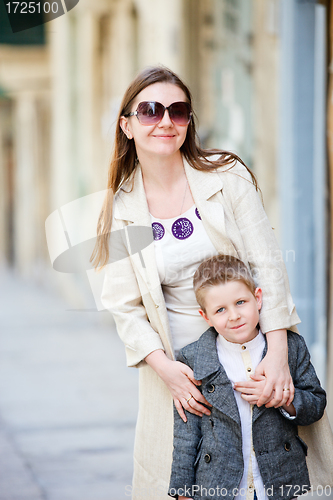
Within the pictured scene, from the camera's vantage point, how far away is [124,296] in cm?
236

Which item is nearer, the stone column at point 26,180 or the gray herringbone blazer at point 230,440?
the gray herringbone blazer at point 230,440

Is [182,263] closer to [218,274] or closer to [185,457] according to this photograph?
[218,274]

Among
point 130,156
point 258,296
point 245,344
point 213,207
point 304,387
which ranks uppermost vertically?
point 130,156

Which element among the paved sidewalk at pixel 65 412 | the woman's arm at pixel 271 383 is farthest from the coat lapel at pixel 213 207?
the paved sidewalk at pixel 65 412

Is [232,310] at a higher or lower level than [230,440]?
higher

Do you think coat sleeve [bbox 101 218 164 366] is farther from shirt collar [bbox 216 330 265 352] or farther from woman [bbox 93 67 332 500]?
shirt collar [bbox 216 330 265 352]

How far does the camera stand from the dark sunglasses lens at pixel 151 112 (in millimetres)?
2248

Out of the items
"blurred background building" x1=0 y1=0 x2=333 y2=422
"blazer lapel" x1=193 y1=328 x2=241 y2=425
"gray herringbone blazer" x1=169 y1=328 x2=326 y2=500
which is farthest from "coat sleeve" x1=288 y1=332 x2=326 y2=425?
"blurred background building" x1=0 y1=0 x2=333 y2=422

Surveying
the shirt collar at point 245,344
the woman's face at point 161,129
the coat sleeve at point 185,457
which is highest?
the woman's face at point 161,129

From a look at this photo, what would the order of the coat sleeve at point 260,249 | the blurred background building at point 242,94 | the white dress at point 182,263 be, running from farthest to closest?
the blurred background building at point 242,94 < the white dress at point 182,263 < the coat sleeve at point 260,249

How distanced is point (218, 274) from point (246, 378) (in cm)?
36

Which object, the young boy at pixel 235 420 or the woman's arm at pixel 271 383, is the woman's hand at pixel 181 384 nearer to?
the young boy at pixel 235 420

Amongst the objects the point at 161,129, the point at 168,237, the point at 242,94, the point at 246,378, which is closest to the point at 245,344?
the point at 246,378

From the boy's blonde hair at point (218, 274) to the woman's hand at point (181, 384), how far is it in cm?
22
